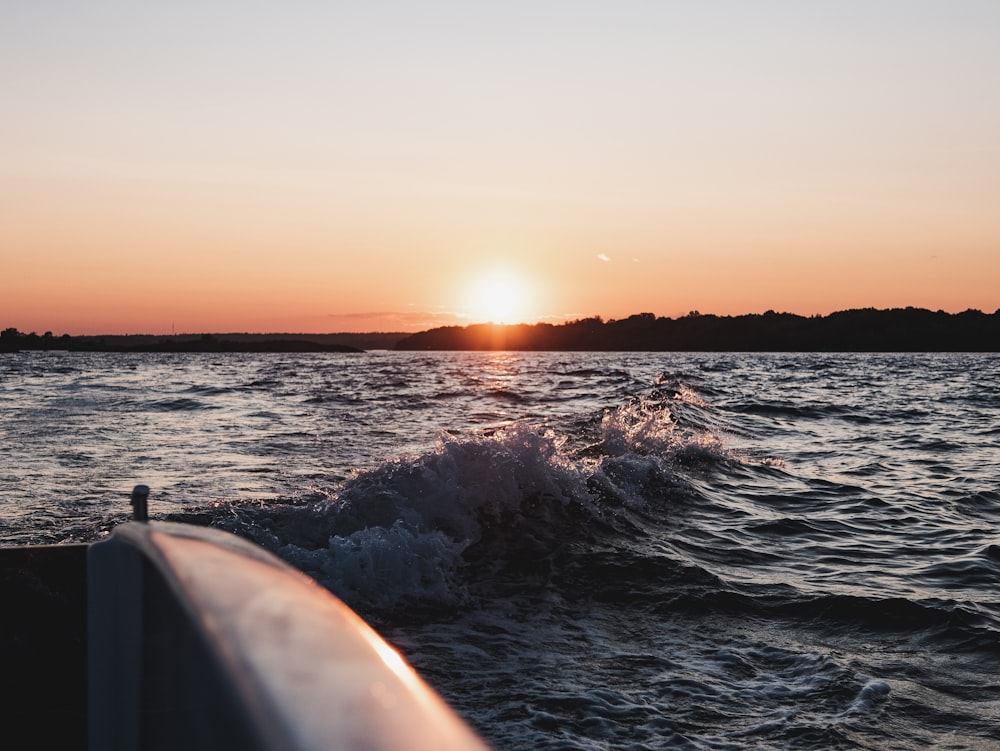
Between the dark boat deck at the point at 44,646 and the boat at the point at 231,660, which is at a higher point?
the boat at the point at 231,660

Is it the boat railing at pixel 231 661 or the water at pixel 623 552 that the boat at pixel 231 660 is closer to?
the boat railing at pixel 231 661

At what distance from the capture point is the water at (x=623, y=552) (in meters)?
4.59

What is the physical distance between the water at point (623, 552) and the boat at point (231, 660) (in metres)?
2.94

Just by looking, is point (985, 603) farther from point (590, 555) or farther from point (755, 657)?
point (590, 555)

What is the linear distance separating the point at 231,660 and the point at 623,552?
24.0 ft

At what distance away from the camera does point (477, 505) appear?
9.08m

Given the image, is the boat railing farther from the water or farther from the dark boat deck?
the water

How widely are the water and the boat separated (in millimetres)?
2941

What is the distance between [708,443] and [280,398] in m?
14.5

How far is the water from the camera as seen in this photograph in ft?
15.0

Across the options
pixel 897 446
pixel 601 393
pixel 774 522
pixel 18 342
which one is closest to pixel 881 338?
pixel 601 393

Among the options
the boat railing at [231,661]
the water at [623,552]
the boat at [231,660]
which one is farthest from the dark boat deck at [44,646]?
the water at [623,552]

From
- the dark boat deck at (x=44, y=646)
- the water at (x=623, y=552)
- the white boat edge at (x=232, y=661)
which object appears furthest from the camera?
the water at (x=623, y=552)

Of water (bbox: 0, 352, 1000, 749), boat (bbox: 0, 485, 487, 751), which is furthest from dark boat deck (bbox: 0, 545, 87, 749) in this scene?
water (bbox: 0, 352, 1000, 749)
